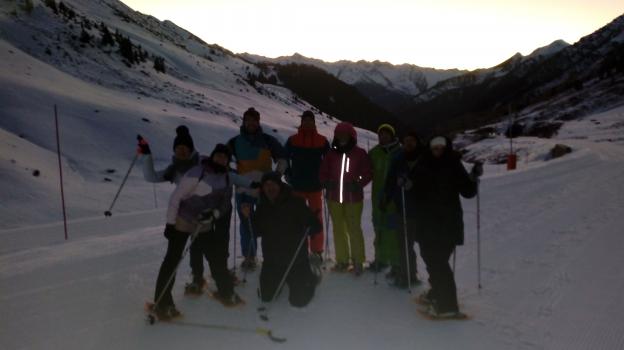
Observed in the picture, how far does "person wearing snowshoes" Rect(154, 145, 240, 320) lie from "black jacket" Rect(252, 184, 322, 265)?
0.49m

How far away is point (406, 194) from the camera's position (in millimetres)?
5711

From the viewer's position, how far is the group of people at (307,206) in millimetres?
5020

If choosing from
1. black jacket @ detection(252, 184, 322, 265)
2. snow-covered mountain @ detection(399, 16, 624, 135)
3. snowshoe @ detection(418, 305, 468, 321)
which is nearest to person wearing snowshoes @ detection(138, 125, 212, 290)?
black jacket @ detection(252, 184, 322, 265)

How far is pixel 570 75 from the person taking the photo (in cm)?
13350

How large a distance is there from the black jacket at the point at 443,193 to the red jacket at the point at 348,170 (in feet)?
4.28

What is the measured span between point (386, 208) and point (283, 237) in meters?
1.52

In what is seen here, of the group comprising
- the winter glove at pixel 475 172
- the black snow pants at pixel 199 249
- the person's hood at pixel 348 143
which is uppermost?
the person's hood at pixel 348 143

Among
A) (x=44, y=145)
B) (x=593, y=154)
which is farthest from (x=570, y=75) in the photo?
(x=44, y=145)

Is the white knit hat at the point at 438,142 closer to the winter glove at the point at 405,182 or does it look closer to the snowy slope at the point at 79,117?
the winter glove at the point at 405,182

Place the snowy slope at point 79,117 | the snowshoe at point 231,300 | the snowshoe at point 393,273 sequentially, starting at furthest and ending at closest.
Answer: the snowy slope at point 79,117, the snowshoe at point 393,273, the snowshoe at point 231,300

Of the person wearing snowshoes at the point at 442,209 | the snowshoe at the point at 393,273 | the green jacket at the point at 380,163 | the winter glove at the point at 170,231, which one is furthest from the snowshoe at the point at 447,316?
the winter glove at the point at 170,231

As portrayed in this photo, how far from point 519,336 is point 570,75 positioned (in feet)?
501

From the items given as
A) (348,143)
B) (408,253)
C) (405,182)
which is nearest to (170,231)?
(348,143)

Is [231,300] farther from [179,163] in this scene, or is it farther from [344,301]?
[179,163]
